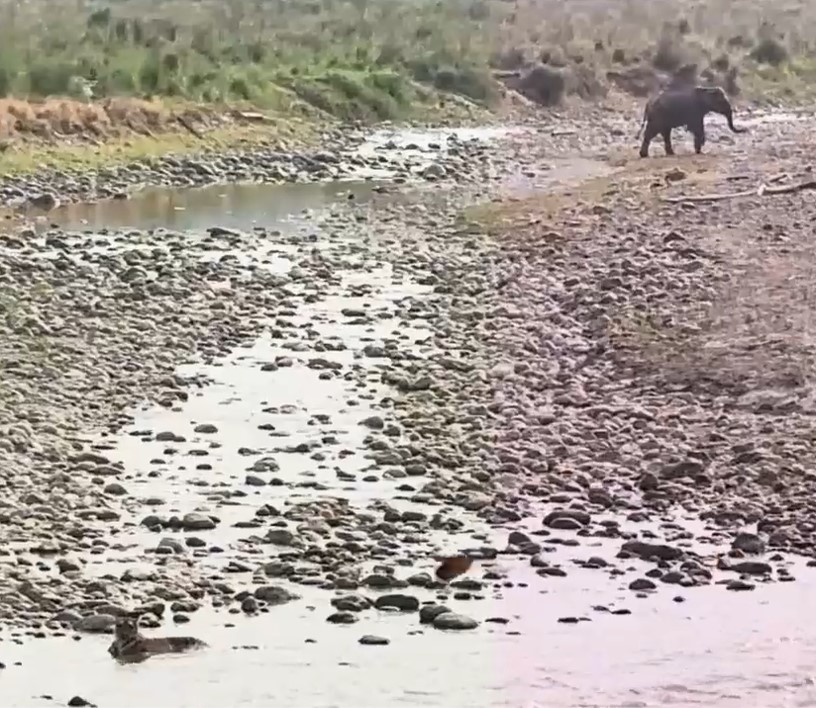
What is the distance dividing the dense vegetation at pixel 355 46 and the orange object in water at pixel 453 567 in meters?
22.2

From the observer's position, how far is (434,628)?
24.2ft

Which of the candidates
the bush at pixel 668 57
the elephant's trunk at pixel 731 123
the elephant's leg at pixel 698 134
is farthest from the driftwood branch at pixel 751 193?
→ the bush at pixel 668 57

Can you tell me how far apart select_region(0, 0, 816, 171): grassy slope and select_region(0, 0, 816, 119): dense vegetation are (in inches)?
2.2

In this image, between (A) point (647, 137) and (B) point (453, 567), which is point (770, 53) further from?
(B) point (453, 567)

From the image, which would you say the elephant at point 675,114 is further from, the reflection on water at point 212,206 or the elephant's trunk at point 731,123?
the reflection on water at point 212,206

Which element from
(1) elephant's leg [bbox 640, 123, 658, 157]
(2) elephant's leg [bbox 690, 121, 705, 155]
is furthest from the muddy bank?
(2) elephant's leg [bbox 690, 121, 705, 155]

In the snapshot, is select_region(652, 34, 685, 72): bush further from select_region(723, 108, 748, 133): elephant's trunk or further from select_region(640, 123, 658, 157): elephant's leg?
select_region(640, 123, 658, 157): elephant's leg

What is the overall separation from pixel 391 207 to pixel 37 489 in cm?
1427

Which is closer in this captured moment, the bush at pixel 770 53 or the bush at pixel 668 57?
the bush at pixel 668 57

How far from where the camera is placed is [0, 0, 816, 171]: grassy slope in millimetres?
29203

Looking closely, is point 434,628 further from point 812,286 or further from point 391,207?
point 391,207

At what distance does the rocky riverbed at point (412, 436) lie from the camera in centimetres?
766

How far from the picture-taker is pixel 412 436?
10.5m

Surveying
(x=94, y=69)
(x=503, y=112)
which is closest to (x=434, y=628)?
(x=94, y=69)
